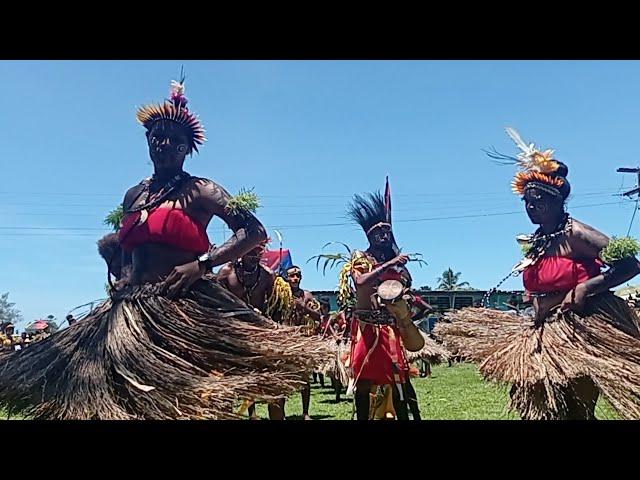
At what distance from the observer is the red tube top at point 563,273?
384 centimetres

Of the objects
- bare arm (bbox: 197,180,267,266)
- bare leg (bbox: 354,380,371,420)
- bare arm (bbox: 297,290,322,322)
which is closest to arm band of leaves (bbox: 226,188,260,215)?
bare arm (bbox: 197,180,267,266)

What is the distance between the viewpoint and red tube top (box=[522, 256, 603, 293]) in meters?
3.84

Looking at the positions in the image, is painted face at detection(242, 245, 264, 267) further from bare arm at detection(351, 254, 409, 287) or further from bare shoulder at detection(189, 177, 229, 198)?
bare shoulder at detection(189, 177, 229, 198)

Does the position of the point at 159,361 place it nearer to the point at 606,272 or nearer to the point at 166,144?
the point at 166,144

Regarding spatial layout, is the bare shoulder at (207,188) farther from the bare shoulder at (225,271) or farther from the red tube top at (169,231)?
the bare shoulder at (225,271)

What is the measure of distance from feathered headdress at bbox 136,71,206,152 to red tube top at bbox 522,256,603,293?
2.05 metres

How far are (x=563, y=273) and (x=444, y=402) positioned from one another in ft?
13.2

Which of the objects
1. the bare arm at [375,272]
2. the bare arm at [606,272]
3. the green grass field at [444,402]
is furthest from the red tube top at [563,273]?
the bare arm at [375,272]

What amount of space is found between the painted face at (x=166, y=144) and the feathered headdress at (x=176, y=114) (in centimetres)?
3
